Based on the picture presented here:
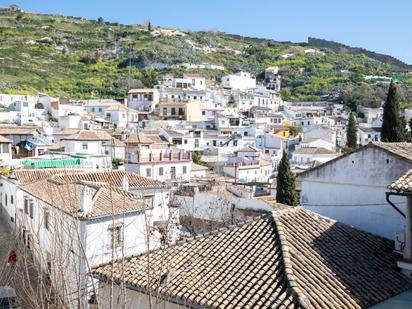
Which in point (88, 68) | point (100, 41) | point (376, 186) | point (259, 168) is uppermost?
point (100, 41)

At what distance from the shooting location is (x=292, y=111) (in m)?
83.4

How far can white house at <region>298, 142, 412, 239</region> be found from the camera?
11.5 metres

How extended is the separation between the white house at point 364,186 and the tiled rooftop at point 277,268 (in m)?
0.86

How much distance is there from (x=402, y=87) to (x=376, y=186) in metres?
94.4

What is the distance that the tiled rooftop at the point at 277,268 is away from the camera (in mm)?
8039

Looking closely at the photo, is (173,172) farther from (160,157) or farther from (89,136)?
(89,136)

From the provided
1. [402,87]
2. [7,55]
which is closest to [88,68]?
[7,55]

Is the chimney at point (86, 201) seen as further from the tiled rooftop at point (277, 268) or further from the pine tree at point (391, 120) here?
the pine tree at point (391, 120)

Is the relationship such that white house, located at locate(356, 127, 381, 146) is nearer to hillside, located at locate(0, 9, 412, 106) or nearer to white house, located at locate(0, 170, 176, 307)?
hillside, located at locate(0, 9, 412, 106)

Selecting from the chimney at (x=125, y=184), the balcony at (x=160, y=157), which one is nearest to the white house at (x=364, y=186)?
the chimney at (x=125, y=184)

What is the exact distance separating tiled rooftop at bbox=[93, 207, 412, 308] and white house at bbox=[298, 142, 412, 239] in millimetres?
A: 865

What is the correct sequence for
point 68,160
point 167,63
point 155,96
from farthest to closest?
1. point 167,63
2. point 155,96
3. point 68,160

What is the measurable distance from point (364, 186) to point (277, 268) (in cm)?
460

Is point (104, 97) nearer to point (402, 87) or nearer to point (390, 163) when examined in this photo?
point (402, 87)
